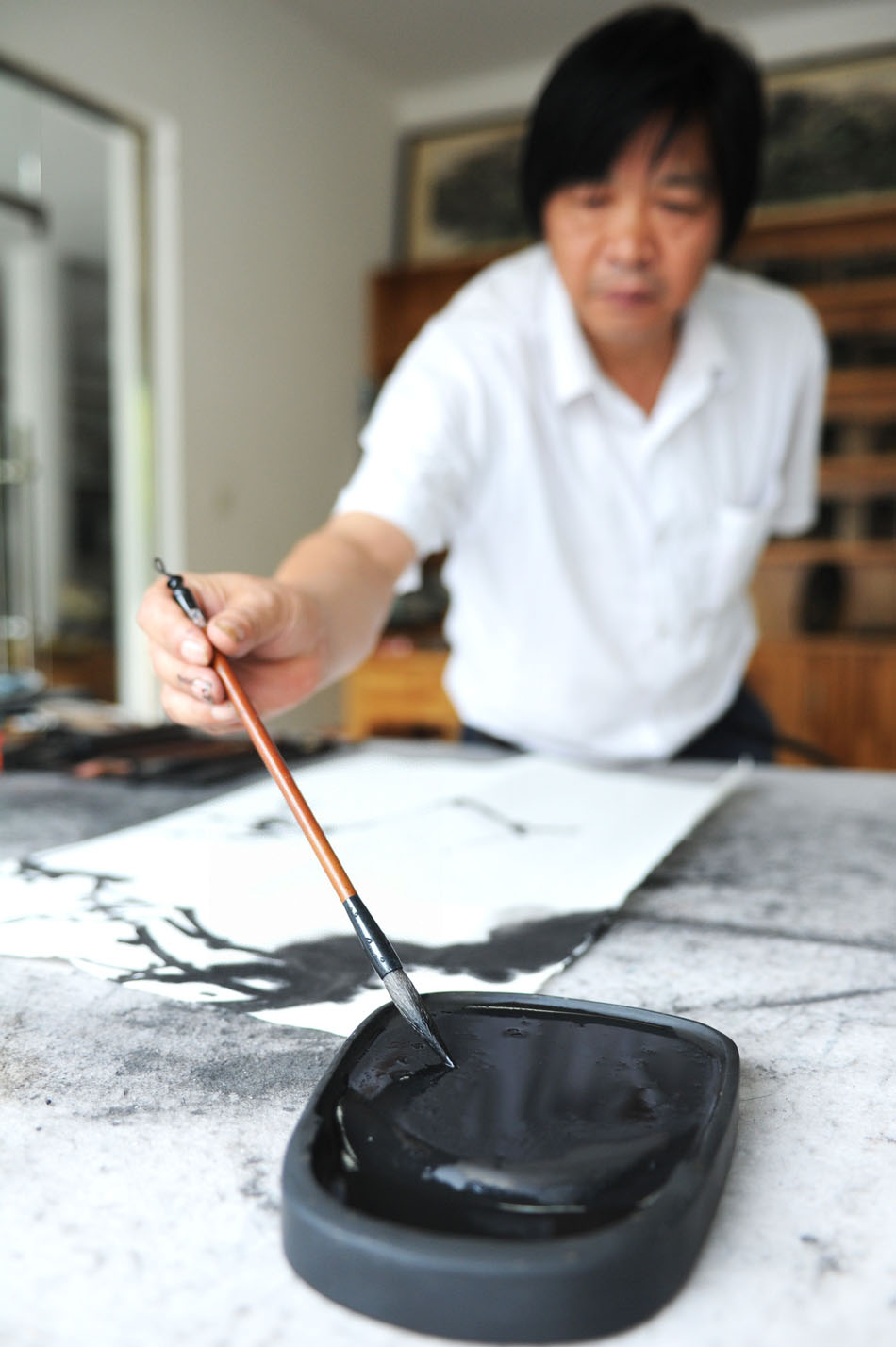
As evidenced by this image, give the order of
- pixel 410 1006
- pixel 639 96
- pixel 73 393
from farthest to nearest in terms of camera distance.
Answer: pixel 73 393 < pixel 639 96 < pixel 410 1006

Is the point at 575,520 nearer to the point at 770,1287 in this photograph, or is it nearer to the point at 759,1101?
the point at 759,1101

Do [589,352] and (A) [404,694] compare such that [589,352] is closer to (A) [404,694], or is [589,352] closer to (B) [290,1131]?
(B) [290,1131]

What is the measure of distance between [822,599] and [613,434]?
2845 millimetres

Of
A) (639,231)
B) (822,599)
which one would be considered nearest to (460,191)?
(822,599)

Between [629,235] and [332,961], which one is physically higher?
[629,235]

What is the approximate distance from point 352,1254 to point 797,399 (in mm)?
1532

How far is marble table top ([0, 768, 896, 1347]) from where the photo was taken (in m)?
0.34

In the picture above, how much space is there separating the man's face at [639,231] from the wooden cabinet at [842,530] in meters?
→ 2.54

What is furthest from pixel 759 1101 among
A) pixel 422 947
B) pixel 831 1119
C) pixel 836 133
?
pixel 836 133

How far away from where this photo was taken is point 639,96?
1224 millimetres

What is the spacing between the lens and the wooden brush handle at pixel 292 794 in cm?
56

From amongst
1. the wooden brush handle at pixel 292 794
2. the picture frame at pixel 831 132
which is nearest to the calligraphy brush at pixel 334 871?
the wooden brush handle at pixel 292 794

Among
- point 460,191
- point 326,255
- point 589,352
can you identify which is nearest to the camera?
point 589,352

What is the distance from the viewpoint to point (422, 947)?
2.20 feet
